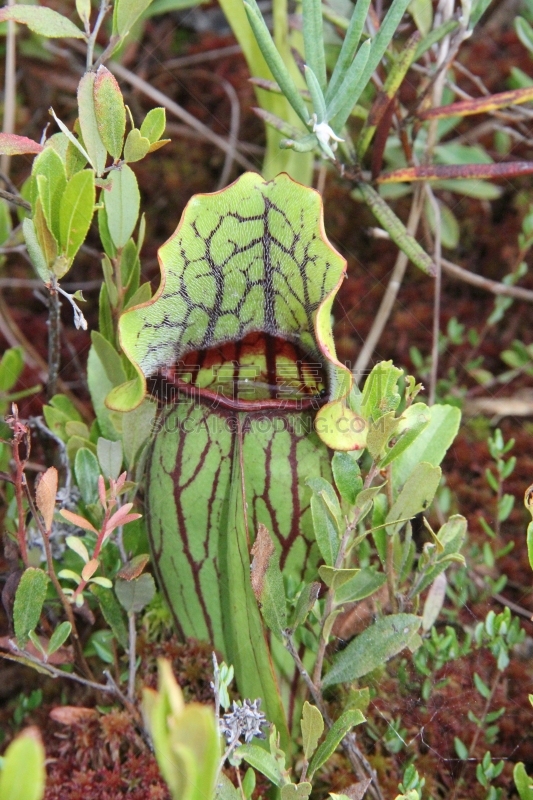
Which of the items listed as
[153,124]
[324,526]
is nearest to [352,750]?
[324,526]

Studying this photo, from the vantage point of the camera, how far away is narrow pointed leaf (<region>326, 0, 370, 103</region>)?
3.26 ft

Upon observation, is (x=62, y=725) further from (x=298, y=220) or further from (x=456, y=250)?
(x=456, y=250)

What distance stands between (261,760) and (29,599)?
361mm

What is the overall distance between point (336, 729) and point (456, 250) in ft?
5.16

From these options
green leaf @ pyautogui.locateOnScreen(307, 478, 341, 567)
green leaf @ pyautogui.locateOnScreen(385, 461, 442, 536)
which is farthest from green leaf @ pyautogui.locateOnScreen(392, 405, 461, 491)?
green leaf @ pyautogui.locateOnScreen(307, 478, 341, 567)

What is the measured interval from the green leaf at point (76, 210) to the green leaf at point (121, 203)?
104mm

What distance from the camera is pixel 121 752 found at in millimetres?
1080

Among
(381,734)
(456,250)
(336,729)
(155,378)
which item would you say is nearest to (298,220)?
(155,378)

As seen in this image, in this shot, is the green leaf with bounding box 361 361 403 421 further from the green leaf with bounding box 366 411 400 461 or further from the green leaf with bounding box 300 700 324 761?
the green leaf with bounding box 300 700 324 761

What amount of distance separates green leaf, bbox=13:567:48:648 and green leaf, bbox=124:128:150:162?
568 mm

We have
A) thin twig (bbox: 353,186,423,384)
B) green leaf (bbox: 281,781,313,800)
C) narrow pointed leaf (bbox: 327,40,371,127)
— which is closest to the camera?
green leaf (bbox: 281,781,313,800)

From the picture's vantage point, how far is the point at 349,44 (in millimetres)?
1025

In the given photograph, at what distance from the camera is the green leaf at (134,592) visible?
0.98 metres

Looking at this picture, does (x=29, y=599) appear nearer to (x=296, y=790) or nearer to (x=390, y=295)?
(x=296, y=790)
